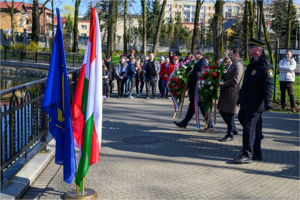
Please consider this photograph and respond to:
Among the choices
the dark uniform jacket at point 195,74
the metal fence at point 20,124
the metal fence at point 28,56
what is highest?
the metal fence at point 28,56

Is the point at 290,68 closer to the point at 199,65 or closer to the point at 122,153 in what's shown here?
the point at 199,65

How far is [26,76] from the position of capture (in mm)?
29719

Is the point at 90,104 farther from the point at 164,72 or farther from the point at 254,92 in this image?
the point at 164,72

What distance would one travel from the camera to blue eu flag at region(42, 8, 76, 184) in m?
4.20

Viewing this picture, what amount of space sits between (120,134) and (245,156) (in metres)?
3.15

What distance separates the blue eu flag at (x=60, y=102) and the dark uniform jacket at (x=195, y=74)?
4.43 meters

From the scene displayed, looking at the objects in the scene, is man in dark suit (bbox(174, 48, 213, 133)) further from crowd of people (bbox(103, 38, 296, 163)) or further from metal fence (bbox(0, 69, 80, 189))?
metal fence (bbox(0, 69, 80, 189))

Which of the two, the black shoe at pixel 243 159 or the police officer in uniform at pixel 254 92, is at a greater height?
the police officer in uniform at pixel 254 92

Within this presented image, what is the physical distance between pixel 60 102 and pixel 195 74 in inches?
180

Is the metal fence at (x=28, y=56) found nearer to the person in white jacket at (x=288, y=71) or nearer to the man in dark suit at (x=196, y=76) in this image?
the person in white jacket at (x=288, y=71)

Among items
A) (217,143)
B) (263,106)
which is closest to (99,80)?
(263,106)

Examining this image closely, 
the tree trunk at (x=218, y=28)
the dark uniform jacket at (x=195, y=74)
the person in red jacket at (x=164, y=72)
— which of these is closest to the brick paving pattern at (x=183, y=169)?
the dark uniform jacket at (x=195, y=74)

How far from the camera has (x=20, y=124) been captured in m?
5.38

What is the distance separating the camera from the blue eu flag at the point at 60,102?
13.8 ft
